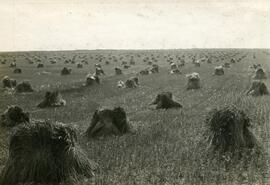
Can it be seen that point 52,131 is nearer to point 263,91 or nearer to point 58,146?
point 58,146

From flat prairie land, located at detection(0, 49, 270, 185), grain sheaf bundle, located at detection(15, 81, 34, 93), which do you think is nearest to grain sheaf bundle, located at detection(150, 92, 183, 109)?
flat prairie land, located at detection(0, 49, 270, 185)

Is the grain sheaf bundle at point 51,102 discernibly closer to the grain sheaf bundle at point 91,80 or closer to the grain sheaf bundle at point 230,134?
the grain sheaf bundle at point 91,80

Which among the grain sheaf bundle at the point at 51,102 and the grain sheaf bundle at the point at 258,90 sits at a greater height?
the grain sheaf bundle at the point at 258,90

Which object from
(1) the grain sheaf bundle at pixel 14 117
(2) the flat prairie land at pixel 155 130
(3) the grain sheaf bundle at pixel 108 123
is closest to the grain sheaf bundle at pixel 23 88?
(2) the flat prairie land at pixel 155 130

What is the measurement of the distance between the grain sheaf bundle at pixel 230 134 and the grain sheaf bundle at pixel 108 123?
3.37 metres

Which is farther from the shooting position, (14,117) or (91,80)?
(91,80)

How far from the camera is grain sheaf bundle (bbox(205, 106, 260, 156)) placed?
1343 centimetres

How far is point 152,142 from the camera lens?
14867 millimetres

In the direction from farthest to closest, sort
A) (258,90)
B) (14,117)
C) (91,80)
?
(91,80)
(258,90)
(14,117)

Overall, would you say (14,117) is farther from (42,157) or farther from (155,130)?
(42,157)

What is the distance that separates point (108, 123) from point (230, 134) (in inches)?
169

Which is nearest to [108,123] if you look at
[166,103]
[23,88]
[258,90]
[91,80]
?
[166,103]

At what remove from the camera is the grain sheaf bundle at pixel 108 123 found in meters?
16.1

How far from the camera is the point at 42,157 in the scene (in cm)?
1147
